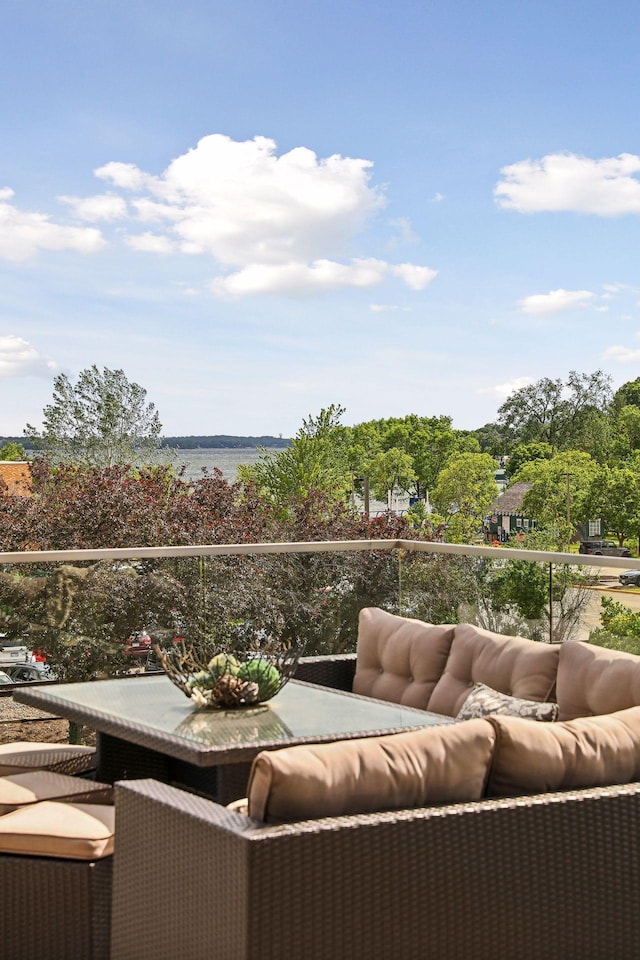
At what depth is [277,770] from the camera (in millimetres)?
2564

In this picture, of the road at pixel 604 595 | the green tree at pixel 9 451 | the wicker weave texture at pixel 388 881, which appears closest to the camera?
the wicker weave texture at pixel 388 881

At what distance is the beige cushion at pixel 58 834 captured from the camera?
3.25 metres

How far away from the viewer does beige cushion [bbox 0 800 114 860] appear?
325cm

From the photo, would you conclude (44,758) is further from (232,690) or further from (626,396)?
(626,396)

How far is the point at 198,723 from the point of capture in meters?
3.72

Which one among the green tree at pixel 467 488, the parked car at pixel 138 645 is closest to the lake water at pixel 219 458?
the green tree at pixel 467 488

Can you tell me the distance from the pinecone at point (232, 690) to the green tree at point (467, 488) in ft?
219

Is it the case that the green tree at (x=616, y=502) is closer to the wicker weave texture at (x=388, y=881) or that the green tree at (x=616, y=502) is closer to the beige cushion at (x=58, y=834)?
the beige cushion at (x=58, y=834)

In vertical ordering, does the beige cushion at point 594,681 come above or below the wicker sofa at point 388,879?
above

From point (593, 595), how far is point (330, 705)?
239 cm

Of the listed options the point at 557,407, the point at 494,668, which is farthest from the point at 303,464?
the point at 557,407

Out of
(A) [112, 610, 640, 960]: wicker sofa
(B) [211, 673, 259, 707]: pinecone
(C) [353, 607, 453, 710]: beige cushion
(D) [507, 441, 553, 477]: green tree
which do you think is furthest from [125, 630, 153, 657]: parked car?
(D) [507, 441, 553, 477]: green tree

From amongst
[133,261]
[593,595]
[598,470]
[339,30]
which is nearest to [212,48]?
[339,30]

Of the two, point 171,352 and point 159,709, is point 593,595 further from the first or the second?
point 171,352
